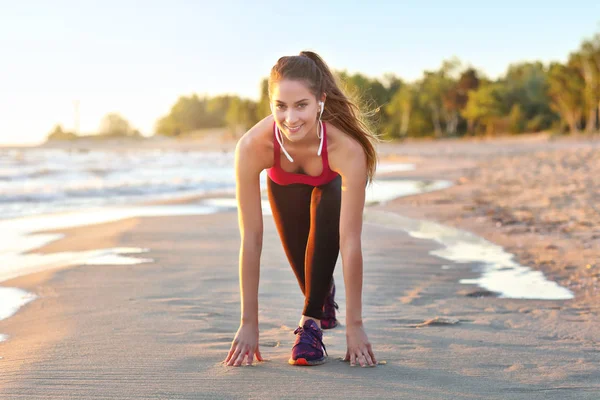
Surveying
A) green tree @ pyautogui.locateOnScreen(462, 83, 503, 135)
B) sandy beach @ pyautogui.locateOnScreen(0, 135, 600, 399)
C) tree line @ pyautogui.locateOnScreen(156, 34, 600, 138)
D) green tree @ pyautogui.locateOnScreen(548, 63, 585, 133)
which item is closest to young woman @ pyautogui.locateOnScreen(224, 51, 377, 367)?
sandy beach @ pyautogui.locateOnScreen(0, 135, 600, 399)

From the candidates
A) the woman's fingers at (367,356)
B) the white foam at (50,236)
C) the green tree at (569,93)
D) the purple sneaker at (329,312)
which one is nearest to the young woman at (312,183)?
the woman's fingers at (367,356)

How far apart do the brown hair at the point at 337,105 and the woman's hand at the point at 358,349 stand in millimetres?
684

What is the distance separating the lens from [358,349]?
2.80 meters

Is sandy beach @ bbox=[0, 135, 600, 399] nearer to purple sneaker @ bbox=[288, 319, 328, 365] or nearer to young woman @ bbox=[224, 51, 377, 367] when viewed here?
purple sneaker @ bbox=[288, 319, 328, 365]

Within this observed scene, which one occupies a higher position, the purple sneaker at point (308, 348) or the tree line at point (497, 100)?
the tree line at point (497, 100)

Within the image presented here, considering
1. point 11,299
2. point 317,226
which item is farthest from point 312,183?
point 11,299

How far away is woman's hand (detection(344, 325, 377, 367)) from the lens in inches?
109

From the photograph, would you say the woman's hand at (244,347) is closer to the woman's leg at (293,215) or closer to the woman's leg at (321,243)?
the woman's leg at (321,243)

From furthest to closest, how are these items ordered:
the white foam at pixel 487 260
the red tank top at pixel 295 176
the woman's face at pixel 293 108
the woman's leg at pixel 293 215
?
the white foam at pixel 487 260 < the woman's leg at pixel 293 215 < the red tank top at pixel 295 176 < the woman's face at pixel 293 108

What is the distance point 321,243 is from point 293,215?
0.24m

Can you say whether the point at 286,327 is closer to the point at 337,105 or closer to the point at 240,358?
the point at 240,358

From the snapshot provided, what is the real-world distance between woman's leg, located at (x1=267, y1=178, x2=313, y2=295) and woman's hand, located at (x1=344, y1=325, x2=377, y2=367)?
55cm

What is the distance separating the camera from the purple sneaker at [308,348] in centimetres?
275

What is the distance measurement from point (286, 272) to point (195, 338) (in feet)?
5.86
